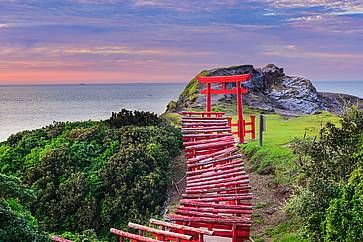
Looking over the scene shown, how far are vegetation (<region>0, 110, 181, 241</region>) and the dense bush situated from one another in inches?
232

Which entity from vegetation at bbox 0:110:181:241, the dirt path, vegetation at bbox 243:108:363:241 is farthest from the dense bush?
vegetation at bbox 0:110:181:241

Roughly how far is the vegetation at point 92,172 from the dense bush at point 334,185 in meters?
5.89

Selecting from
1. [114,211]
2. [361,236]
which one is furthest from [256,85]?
[361,236]

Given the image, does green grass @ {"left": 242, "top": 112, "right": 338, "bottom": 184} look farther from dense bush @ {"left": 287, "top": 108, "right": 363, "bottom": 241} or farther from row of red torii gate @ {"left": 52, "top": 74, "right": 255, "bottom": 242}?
dense bush @ {"left": 287, "top": 108, "right": 363, "bottom": 241}

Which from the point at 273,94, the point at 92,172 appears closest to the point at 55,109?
the point at 273,94

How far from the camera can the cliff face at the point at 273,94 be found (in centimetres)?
3988

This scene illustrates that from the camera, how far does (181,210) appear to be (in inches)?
564

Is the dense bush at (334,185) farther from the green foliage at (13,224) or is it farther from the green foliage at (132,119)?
the green foliage at (132,119)

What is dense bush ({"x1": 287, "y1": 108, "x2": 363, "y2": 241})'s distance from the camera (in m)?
10.8

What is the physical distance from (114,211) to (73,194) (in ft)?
5.24

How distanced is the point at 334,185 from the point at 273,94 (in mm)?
33398

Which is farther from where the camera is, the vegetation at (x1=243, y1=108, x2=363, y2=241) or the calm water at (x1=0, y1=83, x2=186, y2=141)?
the calm water at (x1=0, y1=83, x2=186, y2=141)

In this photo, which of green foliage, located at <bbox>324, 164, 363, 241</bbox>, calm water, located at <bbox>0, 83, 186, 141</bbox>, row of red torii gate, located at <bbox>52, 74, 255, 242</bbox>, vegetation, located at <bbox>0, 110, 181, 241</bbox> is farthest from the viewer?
calm water, located at <bbox>0, 83, 186, 141</bbox>

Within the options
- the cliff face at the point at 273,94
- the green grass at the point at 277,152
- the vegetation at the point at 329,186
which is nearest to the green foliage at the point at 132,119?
the green grass at the point at 277,152
